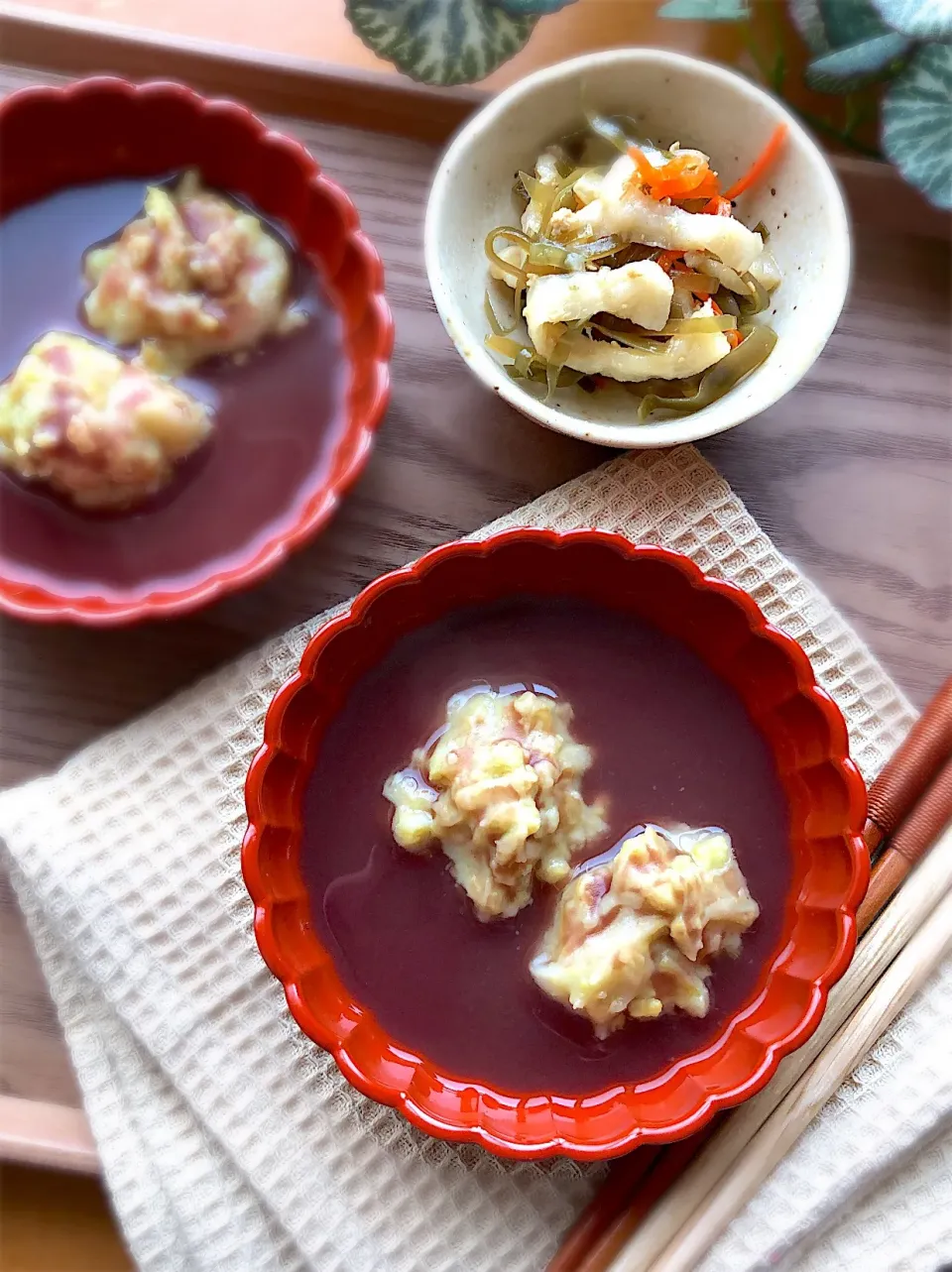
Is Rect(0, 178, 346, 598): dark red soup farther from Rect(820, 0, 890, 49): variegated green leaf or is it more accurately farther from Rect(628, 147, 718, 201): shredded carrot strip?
Rect(820, 0, 890, 49): variegated green leaf

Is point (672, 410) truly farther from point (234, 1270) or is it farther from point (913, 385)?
point (234, 1270)

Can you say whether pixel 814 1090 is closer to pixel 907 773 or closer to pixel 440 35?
pixel 907 773

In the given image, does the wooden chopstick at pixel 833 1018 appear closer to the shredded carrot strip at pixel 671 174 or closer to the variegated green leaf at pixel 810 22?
the shredded carrot strip at pixel 671 174

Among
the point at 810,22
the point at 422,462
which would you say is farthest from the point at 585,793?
the point at 810,22

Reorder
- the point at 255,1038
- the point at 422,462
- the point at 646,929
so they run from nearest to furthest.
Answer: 1. the point at 646,929
2. the point at 255,1038
3. the point at 422,462

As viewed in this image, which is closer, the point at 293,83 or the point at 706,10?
the point at 706,10

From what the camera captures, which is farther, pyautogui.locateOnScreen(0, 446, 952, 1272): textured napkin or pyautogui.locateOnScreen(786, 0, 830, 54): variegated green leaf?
pyautogui.locateOnScreen(786, 0, 830, 54): variegated green leaf

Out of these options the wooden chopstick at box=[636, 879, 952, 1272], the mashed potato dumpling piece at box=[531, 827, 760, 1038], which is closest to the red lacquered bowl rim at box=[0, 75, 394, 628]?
the mashed potato dumpling piece at box=[531, 827, 760, 1038]

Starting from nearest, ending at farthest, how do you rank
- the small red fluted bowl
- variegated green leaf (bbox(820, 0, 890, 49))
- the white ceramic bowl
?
the small red fluted bowl → the white ceramic bowl → variegated green leaf (bbox(820, 0, 890, 49))
